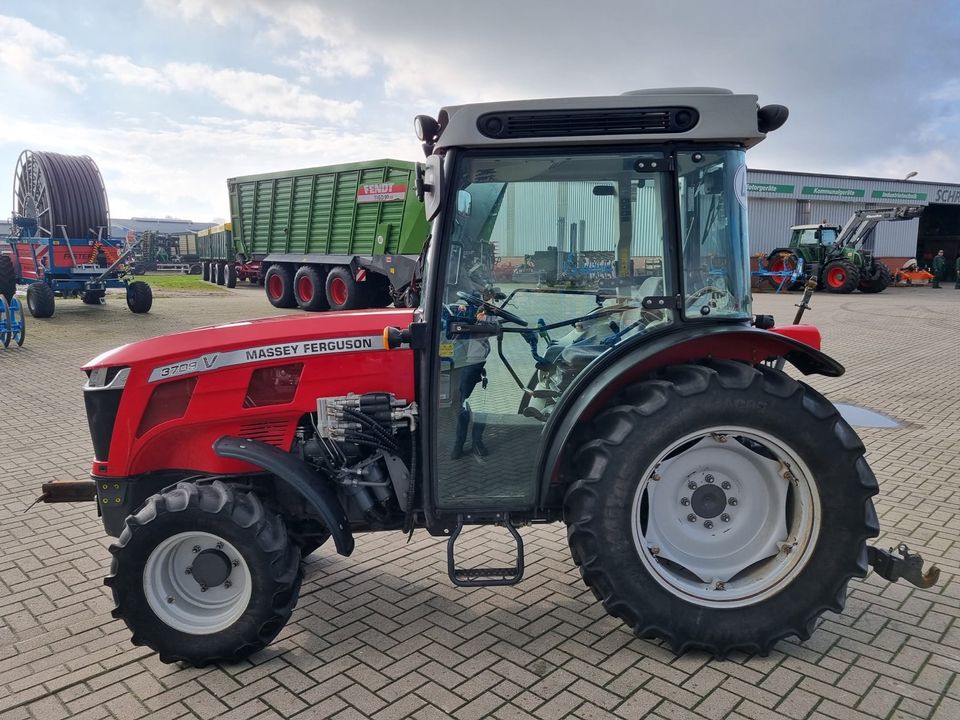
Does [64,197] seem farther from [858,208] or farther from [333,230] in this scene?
[858,208]

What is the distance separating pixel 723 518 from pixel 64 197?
1714 cm

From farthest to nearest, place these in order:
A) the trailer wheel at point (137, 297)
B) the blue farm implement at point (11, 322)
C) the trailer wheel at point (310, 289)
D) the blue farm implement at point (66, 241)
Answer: the trailer wheel at point (310, 289) → the trailer wheel at point (137, 297) → the blue farm implement at point (66, 241) → the blue farm implement at point (11, 322)

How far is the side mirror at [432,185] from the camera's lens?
9.19 feet

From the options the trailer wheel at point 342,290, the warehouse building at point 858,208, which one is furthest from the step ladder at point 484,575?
the warehouse building at point 858,208

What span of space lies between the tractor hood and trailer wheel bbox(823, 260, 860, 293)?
23369 mm

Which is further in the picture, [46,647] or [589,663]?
[46,647]

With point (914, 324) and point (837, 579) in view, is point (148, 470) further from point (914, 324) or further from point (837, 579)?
point (914, 324)

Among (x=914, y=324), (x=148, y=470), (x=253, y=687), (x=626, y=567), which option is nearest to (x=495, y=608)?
(x=626, y=567)

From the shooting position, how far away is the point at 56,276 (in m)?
15.8

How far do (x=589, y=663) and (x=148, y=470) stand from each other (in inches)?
81.7

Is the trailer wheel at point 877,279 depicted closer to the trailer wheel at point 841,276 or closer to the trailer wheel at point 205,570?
the trailer wheel at point 841,276

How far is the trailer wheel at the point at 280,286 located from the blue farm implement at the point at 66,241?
3.00 meters

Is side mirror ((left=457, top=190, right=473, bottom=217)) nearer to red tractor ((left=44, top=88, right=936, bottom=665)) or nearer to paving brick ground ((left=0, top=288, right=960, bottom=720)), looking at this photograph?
red tractor ((left=44, top=88, right=936, bottom=665))

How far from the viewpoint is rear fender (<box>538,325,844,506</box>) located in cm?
287
